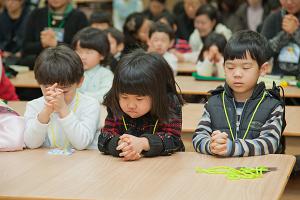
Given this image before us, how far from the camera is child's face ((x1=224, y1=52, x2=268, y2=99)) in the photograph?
9.11ft

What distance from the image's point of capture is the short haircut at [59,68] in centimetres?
286

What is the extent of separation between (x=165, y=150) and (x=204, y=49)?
268cm

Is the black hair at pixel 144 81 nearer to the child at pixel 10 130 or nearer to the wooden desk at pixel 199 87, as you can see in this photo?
the child at pixel 10 130

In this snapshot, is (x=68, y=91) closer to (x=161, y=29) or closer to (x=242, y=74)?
(x=242, y=74)

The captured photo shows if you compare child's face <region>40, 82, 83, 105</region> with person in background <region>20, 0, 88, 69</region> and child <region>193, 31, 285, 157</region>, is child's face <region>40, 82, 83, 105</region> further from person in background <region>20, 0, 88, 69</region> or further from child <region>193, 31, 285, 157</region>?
person in background <region>20, 0, 88, 69</region>

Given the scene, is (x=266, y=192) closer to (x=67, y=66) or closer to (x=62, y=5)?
(x=67, y=66)

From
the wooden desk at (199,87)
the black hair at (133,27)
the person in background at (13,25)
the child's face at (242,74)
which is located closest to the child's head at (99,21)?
the black hair at (133,27)

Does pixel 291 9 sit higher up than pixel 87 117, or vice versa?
pixel 291 9

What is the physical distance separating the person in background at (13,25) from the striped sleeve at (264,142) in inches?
182

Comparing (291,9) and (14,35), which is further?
(14,35)

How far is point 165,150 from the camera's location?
264cm

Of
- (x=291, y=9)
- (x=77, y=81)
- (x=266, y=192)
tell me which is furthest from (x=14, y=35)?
(x=266, y=192)

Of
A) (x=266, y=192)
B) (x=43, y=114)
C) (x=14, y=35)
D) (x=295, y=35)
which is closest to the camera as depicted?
(x=266, y=192)

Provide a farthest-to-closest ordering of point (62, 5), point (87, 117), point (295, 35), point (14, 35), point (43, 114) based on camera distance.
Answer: point (14, 35)
point (62, 5)
point (295, 35)
point (87, 117)
point (43, 114)
